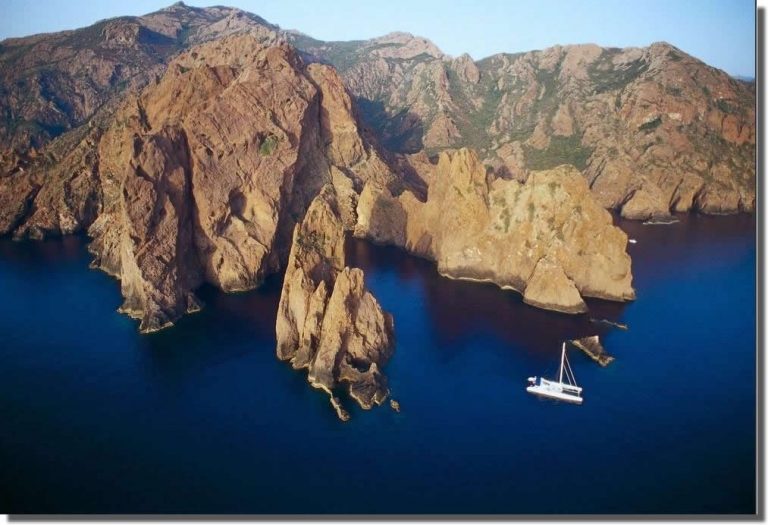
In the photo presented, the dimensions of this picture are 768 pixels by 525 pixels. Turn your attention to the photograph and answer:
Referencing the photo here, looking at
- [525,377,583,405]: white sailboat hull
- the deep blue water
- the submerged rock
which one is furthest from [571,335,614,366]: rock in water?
[525,377,583,405]: white sailboat hull

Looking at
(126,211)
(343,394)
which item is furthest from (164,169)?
(343,394)

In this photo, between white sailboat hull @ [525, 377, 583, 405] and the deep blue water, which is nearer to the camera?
the deep blue water

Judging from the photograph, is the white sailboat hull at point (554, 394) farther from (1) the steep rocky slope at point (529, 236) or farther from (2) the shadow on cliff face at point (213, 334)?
(2) the shadow on cliff face at point (213, 334)

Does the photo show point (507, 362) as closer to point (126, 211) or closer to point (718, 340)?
point (718, 340)

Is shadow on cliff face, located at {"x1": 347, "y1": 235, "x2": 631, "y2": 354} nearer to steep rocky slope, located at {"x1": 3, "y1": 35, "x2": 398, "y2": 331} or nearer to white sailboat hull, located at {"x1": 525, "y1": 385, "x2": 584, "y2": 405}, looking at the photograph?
white sailboat hull, located at {"x1": 525, "y1": 385, "x2": 584, "y2": 405}

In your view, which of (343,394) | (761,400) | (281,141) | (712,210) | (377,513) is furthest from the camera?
(712,210)

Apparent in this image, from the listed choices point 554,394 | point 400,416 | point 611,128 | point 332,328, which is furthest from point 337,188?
point 611,128

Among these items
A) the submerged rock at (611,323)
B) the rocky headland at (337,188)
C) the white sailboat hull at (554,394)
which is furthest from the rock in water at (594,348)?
the rocky headland at (337,188)
